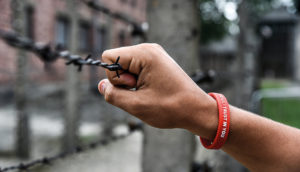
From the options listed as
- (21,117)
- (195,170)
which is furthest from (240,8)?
(21,117)

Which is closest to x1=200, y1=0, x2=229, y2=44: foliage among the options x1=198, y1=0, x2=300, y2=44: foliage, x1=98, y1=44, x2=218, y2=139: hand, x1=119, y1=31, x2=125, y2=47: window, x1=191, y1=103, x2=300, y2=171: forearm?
x1=198, y1=0, x2=300, y2=44: foliage

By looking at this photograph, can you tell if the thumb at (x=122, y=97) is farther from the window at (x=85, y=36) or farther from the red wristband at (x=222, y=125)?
the window at (x=85, y=36)

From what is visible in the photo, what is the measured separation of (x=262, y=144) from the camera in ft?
3.07

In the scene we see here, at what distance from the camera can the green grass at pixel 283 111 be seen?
899cm

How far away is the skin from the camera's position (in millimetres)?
807

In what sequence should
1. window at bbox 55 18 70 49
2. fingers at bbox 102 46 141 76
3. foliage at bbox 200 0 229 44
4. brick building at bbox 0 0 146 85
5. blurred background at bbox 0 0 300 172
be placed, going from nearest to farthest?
fingers at bbox 102 46 141 76 < blurred background at bbox 0 0 300 172 < brick building at bbox 0 0 146 85 < window at bbox 55 18 70 49 < foliage at bbox 200 0 229 44

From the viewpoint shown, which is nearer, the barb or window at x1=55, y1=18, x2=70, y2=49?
the barb

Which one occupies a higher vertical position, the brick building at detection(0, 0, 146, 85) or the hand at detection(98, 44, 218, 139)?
the hand at detection(98, 44, 218, 139)

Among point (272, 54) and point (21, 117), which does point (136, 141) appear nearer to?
point (21, 117)

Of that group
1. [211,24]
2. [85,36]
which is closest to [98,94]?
Answer: [85,36]

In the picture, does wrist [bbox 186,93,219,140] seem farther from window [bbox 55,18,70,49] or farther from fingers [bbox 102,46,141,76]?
window [bbox 55,18,70,49]

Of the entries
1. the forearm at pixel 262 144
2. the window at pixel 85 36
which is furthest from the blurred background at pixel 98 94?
the forearm at pixel 262 144

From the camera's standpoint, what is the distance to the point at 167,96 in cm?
83

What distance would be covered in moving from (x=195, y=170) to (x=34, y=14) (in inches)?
283
